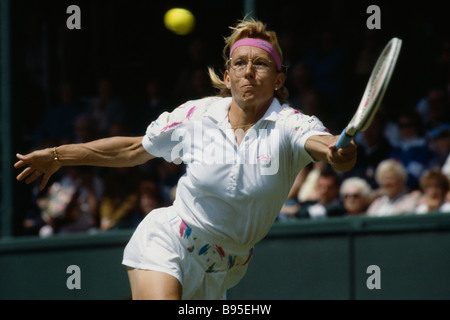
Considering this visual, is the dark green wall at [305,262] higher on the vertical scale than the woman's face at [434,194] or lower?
lower

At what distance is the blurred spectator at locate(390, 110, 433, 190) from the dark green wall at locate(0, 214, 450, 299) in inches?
34.0

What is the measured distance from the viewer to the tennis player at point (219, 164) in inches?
175

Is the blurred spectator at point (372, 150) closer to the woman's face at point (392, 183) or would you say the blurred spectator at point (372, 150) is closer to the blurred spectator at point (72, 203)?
the woman's face at point (392, 183)

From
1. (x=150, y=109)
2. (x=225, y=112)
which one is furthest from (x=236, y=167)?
(x=150, y=109)

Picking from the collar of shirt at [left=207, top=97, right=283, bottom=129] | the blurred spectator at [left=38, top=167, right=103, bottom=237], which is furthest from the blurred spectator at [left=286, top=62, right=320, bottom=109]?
the collar of shirt at [left=207, top=97, right=283, bottom=129]

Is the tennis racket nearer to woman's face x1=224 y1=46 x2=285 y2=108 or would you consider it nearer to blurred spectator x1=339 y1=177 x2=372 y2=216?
woman's face x1=224 y1=46 x2=285 y2=108

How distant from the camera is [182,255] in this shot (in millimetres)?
4656

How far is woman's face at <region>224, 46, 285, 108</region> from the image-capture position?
455 cm

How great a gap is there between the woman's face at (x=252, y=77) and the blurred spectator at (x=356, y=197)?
8.96 ft

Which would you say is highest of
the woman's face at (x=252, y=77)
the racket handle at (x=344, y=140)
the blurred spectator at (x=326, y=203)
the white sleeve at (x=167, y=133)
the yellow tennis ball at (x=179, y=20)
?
the yellow tennis ball at (x=179, y=20)

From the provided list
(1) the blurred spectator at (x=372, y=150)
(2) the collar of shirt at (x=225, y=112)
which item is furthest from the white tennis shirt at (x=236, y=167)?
(1) the blurred spectator at (x=372, y=150)

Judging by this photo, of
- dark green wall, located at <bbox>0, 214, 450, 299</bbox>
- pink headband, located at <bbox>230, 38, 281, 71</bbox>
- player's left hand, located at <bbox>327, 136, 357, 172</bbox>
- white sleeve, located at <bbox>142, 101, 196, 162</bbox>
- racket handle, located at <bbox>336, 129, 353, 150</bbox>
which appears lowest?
dark green wall, located at <bbox>0, 214, 450, 299</bbox>

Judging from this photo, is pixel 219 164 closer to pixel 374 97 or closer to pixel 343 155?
pixel 343 155

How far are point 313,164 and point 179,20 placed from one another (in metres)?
2.46
